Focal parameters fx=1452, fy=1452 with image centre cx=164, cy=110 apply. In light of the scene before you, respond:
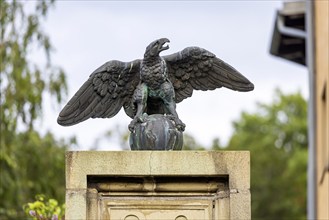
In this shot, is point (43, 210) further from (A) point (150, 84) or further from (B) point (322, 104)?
(B) point (322, 104)

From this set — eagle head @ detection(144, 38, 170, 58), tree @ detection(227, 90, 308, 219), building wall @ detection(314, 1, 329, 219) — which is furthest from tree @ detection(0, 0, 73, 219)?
tree @ detection(227, 90, 308, 219)

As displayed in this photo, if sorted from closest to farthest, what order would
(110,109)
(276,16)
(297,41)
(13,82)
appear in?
(110,109) < (13,82) < (276,16) < (297,41)

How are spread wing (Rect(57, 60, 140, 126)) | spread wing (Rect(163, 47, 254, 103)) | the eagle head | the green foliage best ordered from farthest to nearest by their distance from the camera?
the green foliage
spread wing (Rect(163, 47, 254, 103))
spread wing (Rect(57, 60, 140, 126))
the eagle head

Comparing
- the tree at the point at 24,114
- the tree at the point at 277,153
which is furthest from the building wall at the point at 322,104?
the tree at the point at 277,153

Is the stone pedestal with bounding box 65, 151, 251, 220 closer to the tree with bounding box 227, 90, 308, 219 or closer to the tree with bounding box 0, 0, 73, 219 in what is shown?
the tree with bounding box 0, 0, 73, 219

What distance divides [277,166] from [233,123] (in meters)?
5.66

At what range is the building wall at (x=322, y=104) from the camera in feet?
75.3

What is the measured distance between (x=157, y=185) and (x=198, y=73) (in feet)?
4.75

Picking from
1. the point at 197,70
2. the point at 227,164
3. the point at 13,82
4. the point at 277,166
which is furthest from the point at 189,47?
the point at 277,166

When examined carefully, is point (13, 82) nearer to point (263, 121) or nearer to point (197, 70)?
point (197, 70)

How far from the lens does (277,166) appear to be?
2859 inches

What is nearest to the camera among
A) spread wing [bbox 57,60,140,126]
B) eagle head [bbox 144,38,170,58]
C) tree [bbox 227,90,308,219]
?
eagle head [bbox 144,38,170,58]

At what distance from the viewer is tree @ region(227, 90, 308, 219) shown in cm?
6900

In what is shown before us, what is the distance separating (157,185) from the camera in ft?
38.5
